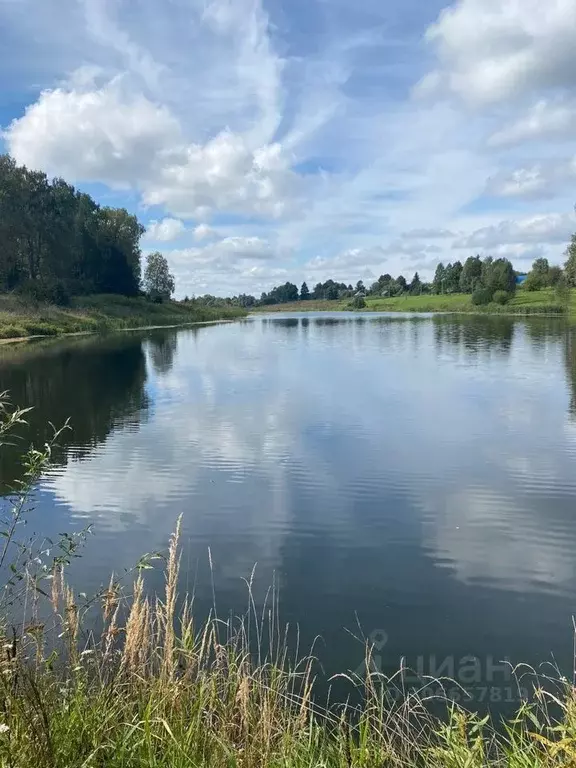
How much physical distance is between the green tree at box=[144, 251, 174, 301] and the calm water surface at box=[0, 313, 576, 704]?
289ft

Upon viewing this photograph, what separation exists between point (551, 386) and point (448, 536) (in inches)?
578

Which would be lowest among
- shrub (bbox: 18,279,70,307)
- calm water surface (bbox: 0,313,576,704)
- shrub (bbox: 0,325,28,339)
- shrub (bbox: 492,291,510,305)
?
calm water surface (bbox: 0,313,576,704)

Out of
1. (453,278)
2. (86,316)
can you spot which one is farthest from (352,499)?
(453,278)

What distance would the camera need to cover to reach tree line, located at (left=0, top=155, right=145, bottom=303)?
5934cm

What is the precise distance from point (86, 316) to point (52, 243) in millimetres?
9586

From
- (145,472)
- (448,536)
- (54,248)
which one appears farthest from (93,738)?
(54,248)

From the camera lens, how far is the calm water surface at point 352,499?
6492mm

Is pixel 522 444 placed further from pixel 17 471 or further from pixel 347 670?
pixel 17 471

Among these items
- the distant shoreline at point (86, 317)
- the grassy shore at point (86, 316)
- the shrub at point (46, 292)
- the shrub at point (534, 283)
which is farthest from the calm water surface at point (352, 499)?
the shrub at point (534, 283)

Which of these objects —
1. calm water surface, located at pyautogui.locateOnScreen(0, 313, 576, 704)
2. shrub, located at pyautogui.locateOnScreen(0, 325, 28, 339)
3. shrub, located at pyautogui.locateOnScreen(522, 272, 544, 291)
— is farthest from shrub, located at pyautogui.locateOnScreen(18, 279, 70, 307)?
shrub, located at pyautogui.locateOnScreen(522, 272, 544, 291)

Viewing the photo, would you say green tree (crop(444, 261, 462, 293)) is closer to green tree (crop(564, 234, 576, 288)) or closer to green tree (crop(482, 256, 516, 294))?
green tree (crop(482, 256, 516, 294))

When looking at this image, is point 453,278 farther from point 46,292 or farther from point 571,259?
point 46,292

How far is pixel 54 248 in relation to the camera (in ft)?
213

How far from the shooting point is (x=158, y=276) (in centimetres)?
10981
